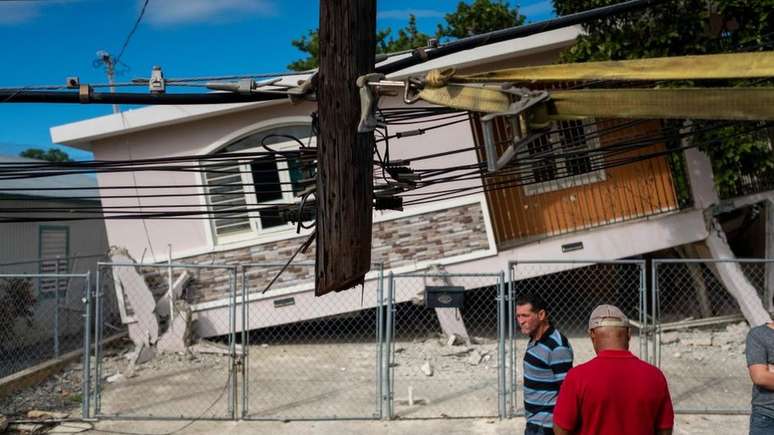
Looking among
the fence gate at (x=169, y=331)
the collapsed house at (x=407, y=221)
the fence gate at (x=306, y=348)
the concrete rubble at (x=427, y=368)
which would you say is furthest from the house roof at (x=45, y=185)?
the concrete rubble at (x=427, y=368)

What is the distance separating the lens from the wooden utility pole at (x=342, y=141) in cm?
365

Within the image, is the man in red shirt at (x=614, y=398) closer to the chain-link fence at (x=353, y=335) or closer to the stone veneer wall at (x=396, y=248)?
the chain-link fence at (x=353, y=335)

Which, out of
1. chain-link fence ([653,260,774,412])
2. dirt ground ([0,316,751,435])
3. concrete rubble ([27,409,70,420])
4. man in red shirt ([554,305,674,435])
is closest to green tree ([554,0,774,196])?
chain-link fence ([653,260,774,412])

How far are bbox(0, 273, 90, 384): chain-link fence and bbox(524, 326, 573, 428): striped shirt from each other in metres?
9.05

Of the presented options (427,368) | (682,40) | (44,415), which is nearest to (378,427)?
(427,368)

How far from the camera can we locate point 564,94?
3.14 m

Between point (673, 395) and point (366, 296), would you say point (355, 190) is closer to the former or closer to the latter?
point (673, 395)

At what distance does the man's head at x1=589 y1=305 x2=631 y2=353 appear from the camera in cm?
350

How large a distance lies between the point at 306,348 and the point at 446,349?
233 cm

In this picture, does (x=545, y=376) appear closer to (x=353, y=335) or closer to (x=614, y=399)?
(x=614, y=399)

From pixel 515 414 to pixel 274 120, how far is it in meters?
6.26

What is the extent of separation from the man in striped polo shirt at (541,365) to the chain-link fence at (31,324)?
8991 mm

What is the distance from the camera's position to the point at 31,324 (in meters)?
13.0

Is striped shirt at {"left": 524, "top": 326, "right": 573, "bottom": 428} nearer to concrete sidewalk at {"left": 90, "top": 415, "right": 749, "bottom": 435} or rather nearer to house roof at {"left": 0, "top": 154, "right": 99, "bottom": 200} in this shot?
concrete sidewalk at {"left": 90, "top": 415, "right": 749, "bottom": 435}
